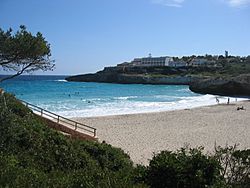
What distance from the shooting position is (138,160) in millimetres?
13977

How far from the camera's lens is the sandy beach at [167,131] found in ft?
56.8

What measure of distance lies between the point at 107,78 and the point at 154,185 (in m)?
114

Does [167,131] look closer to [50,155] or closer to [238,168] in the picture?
[50,155]

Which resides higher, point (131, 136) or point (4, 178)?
point (4, 178)

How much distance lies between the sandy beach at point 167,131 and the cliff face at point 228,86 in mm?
28097

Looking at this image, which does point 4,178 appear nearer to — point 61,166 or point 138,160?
point 61,166

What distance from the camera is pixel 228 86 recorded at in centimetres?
6022

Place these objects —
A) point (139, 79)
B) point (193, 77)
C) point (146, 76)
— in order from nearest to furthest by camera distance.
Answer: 1. point (193, 77)
2. point (139, 79)
3. point (146, 76)

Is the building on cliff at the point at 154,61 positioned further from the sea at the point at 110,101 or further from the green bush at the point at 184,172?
the green bush at the point at 184,172

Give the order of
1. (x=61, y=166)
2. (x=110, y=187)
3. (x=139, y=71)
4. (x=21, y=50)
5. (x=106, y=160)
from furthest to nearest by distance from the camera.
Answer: (x=139, y=71)
(x=21, y=50)
(x=106, y=160)
(x=61, y=166)
(x=110, y=187)

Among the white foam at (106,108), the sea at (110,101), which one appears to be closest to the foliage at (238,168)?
the sea at (110,101)

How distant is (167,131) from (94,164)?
45.7 feet

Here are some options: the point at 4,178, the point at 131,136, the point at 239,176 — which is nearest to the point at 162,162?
the point at 239,176

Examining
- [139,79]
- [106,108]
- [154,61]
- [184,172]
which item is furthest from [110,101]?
[154,61]
